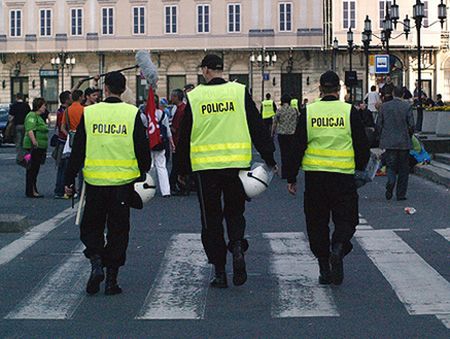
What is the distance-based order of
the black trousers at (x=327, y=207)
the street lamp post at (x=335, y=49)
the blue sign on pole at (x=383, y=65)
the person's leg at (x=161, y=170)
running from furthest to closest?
the street lamp post at (x=335, y=49), the blue sign on pole at (x=383, y=65), the person's leg at (x=161, y=170), the black trousers at (x=327, y=207)

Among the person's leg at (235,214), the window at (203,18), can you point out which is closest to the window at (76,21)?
the window at (203,18)

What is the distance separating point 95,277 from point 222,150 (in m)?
1.51

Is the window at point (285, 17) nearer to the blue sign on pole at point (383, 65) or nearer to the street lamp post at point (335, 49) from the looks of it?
the street lamp post at point (335, 49)

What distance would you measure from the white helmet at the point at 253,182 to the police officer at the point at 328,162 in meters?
0.46

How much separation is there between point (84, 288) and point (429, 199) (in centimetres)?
977

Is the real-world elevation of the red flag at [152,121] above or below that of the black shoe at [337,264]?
above

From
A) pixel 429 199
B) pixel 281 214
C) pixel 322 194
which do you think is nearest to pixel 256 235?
pixel 281 214

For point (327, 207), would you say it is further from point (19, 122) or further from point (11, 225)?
point (19, 122)

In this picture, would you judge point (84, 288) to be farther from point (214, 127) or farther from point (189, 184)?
Answer: point (189, 184)

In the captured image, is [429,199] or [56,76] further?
[56,76]

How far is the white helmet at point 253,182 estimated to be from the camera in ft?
29.7

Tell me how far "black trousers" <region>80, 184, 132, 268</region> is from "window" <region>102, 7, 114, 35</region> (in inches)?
2569

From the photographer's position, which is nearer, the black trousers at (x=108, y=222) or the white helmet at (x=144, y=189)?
the black trousers at (x=108, y=222)

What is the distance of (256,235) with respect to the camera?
511 inches
